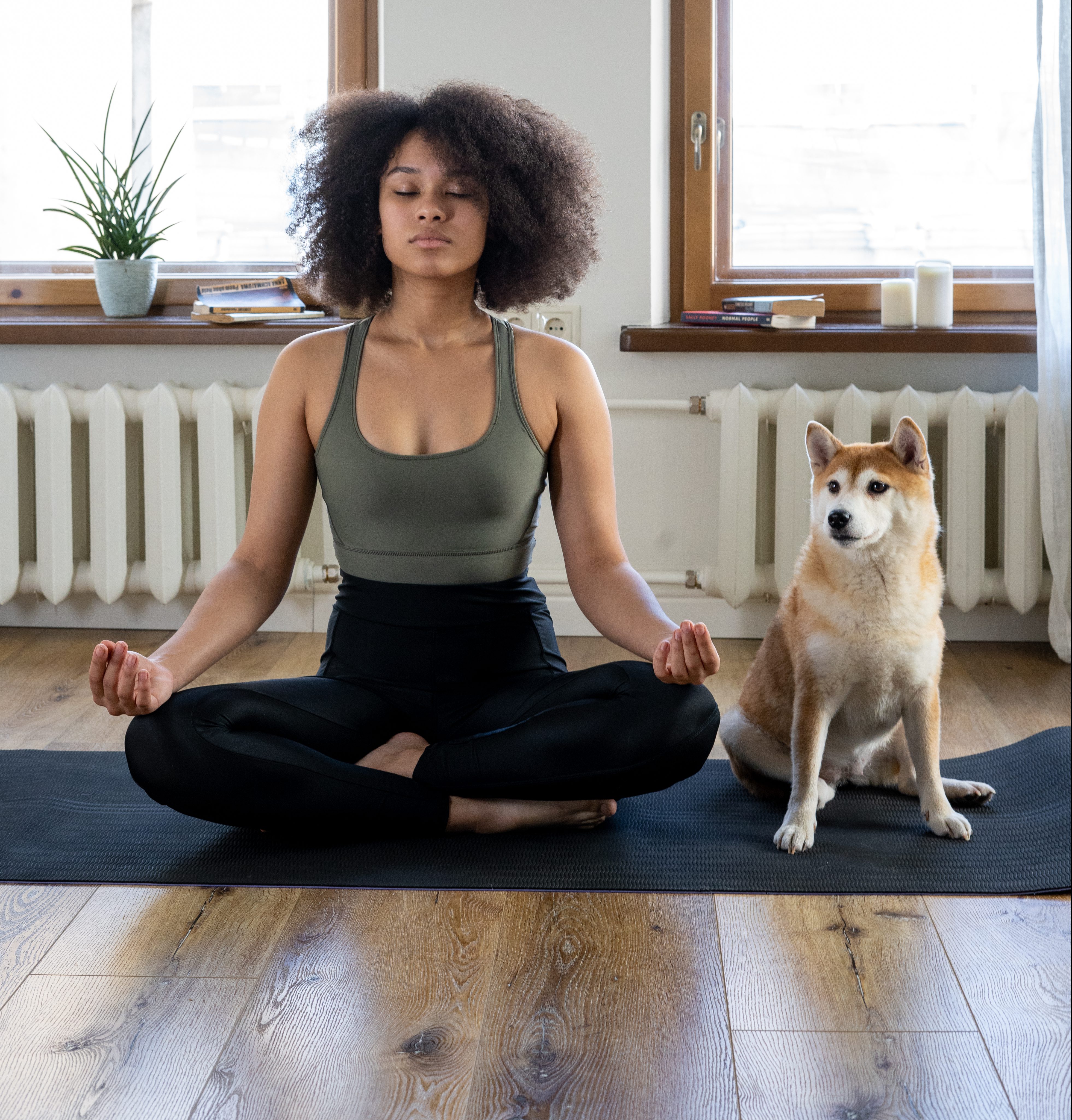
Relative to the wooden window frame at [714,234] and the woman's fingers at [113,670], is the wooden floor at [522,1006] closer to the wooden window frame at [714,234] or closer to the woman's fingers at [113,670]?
the woman's fingers at [113,670]

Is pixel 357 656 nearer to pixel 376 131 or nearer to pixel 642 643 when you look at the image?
pixel 642 643

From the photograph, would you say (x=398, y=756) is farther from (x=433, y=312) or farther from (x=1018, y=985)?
(x=1018, y=985)

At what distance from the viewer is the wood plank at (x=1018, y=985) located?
0.84 metres

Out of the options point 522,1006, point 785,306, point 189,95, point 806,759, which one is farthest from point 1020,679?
point 189,95

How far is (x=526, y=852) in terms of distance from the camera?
148cm

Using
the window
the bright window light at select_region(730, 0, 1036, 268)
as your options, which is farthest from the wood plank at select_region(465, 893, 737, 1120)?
the window

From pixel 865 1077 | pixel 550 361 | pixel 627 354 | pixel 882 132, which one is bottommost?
pixel 865 1077

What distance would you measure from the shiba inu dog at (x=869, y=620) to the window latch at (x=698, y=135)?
135 centimetres

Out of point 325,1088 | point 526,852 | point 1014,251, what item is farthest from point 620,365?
point 325,1088

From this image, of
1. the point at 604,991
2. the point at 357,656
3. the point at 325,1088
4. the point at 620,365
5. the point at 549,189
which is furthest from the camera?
the point at 620,365

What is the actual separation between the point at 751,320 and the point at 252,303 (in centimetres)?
113

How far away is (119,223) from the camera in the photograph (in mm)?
2705

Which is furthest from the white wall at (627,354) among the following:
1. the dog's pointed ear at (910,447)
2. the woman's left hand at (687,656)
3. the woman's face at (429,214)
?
the woman's left hand at (687,656)

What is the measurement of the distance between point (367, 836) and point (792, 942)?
55 centimetres
